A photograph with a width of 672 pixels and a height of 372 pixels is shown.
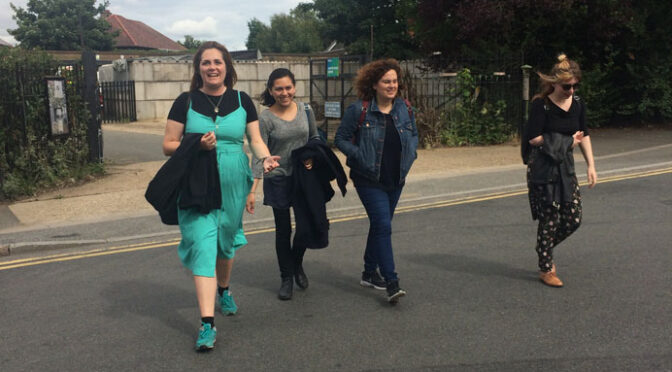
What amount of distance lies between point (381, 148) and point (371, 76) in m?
0.54

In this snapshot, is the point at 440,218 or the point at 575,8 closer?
the point at 440,218

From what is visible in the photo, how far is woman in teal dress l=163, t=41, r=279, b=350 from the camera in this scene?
3949 mm

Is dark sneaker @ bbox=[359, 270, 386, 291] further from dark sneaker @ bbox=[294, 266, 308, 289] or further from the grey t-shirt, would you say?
the grey t-shirt

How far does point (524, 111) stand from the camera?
14.8 meters

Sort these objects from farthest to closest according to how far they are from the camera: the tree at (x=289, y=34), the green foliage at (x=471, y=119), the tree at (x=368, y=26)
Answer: the tree at (x=289, y=34) → the tree at (x=368, y=26) → the green foliage at (x=471, y=119)

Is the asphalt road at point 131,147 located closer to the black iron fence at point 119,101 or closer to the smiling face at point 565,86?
the black iron fence at point 119,101

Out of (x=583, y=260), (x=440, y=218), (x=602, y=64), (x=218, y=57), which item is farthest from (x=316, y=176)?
(x=602, y=64)

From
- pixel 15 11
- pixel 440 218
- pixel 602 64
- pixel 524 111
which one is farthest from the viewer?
pixel 15 11

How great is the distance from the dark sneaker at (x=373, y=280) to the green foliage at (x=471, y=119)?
35.4 ft

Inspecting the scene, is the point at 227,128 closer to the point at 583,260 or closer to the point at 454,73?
the point at 583,260

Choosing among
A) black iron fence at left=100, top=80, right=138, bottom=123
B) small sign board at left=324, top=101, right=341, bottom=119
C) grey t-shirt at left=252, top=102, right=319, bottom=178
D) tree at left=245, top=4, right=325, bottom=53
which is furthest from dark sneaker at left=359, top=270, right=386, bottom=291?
tree at left=245, top=4, right=325, bottom=53

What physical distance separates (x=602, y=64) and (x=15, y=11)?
50.8m

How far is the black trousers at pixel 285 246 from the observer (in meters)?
4.89

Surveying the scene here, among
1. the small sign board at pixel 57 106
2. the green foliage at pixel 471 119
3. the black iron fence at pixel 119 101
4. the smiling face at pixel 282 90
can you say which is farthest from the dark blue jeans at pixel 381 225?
the black iron fence at pixel 119 101
